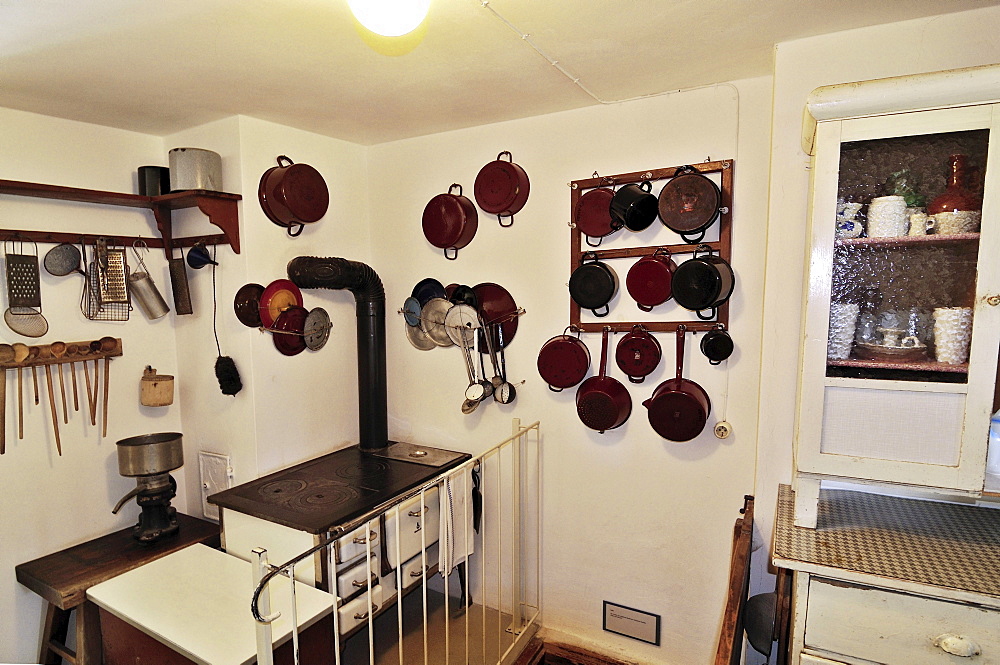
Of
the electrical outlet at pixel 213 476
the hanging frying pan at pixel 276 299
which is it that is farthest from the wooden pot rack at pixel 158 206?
the electrical outlet at pixel 213 476

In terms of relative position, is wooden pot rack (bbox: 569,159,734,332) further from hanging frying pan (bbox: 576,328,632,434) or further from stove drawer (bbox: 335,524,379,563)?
stove drawer (bbox: 335,524,379,563)

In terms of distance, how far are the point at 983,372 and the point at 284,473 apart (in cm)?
213

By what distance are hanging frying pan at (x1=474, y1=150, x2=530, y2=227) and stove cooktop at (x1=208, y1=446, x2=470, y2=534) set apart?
1.02 m

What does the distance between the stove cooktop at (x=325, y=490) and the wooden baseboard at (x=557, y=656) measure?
77 centimetres

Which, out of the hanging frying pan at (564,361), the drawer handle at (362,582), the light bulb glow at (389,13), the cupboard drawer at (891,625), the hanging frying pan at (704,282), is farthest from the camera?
the hanging frying pan at (564,361)

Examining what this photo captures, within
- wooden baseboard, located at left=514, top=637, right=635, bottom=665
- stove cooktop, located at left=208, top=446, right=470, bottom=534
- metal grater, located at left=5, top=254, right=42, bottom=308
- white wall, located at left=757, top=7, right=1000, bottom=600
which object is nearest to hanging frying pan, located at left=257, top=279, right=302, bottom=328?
stove cooktop, located at left=208, top=446, right=470, bottom=534

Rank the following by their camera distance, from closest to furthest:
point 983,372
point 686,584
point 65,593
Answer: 1. point 983,372
2. point 65,593
3. point 686,584

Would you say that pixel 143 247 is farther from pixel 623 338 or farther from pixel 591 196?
pixel 623 338

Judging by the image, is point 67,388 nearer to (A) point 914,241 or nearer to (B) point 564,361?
(B) point 564,361

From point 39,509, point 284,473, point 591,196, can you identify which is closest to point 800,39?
point 591,196

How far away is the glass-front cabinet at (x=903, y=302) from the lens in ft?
3.69

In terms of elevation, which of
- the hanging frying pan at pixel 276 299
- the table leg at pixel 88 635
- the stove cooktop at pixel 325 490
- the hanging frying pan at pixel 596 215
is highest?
the hanging frying pan at pixel 596 215

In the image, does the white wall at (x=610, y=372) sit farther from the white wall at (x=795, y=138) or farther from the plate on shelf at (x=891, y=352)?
the plate on shelf at (x=891, y=352)

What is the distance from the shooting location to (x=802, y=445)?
1.26 metres
